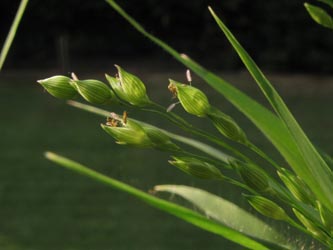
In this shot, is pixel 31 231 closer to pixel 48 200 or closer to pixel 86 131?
pixel 48 200

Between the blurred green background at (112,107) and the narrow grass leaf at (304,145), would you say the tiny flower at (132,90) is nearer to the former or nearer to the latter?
the narrow grass leaf at (304,145)

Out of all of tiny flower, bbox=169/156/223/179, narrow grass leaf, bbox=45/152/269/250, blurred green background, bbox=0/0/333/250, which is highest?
blurred green background, bbox=0/0/333/250

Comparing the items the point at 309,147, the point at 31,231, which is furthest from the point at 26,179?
the point at 309,147

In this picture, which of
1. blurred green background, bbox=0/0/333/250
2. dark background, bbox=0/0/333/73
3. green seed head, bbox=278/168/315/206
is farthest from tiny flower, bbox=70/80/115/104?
dark background, bbox=0/0/333/73

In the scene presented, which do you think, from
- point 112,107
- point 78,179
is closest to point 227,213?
point 78,179

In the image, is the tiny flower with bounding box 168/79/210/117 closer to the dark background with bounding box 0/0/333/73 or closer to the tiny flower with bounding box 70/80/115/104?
the tiny flower with bounding box 70/80/115/104
